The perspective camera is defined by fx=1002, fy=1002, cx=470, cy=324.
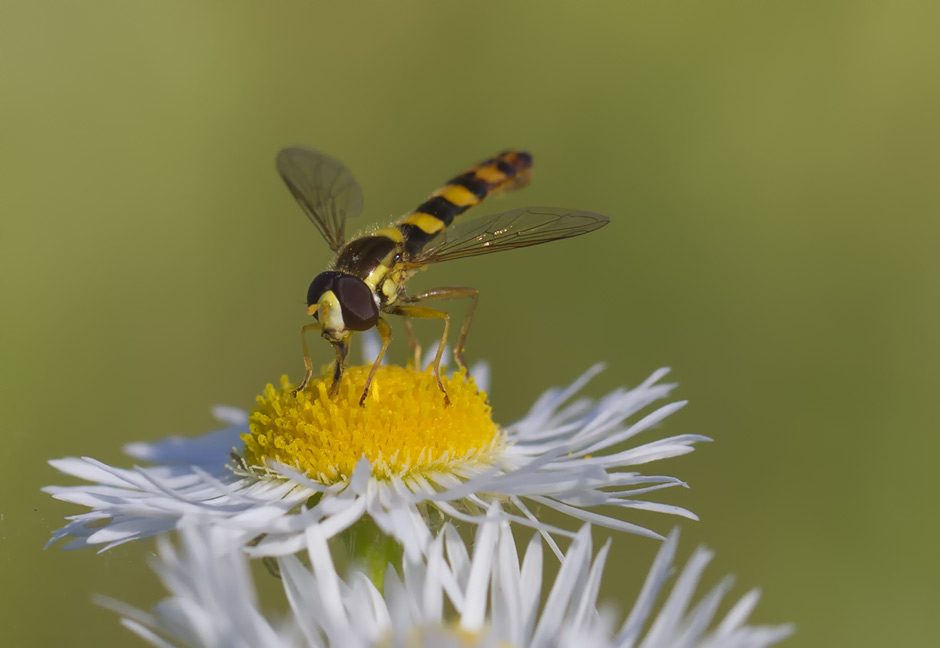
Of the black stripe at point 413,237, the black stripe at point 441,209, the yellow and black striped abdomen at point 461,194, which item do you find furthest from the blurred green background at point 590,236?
the black stripe at point 413,237

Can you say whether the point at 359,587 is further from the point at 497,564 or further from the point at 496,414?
the point at 496,414

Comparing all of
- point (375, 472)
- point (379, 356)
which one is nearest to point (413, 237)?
point (379, 356)

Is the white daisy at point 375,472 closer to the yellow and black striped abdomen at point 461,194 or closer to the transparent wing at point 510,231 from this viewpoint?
the transparent wing at point 510,231

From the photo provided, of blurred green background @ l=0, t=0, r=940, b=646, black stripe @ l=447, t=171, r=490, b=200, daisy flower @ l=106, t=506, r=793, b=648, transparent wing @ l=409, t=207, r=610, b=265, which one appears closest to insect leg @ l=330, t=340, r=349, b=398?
transparent wing @ l=409, t=207, r=610, b=265

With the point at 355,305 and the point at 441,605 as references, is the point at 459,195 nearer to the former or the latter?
the point at 355,305

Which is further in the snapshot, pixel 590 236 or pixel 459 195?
pixel 590 236

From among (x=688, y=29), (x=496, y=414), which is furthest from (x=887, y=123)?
(x=496, y=414)

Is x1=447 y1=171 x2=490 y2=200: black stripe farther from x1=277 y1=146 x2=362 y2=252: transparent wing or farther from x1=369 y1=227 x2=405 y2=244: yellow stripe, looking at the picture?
x1=369 y1=227 x2=405 y2=244: yellow stripe
